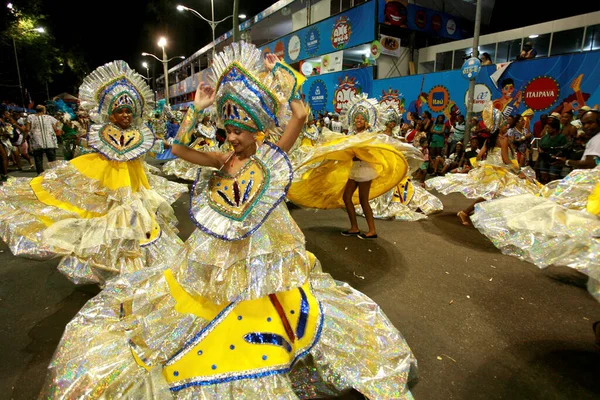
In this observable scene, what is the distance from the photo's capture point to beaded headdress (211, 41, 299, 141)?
74.4 inches

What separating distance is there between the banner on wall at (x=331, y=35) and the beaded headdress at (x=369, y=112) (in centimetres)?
1254

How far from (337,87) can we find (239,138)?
54.6ft

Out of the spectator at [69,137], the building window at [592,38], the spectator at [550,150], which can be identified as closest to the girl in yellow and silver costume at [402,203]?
the spectator at [550,150]

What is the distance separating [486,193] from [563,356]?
11.9ft

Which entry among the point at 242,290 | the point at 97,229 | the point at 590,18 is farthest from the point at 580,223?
the point at 590,18

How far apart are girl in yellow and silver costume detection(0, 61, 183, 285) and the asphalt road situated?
24.3 inches

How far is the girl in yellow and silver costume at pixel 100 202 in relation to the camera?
312 centimetres

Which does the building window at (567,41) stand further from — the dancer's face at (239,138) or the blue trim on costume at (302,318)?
the blue trim on costume at (302,318)

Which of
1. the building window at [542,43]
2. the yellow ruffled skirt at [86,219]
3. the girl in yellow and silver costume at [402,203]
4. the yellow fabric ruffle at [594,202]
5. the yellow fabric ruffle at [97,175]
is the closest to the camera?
the yellow fabric ruffle at [594,202]

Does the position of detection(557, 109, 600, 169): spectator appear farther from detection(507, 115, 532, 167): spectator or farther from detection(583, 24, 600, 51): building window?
detection(583, 24, 600, 51): building window

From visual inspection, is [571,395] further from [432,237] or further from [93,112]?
[93,112]

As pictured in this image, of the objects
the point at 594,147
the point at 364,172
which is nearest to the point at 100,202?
the point at 364,172

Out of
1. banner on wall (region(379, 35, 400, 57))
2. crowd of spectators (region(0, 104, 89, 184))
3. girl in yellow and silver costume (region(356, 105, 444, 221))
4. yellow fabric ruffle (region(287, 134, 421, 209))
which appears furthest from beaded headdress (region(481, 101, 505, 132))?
banner on wall (region(379, 35, 400, 57))

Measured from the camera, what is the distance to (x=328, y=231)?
5.54 meters
